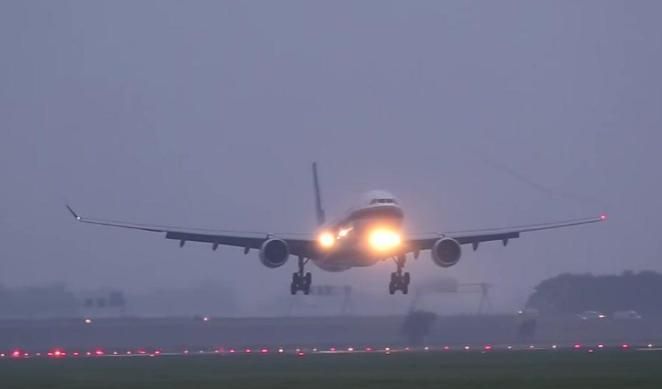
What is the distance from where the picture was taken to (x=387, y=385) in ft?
131

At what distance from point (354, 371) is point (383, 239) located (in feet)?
52.5

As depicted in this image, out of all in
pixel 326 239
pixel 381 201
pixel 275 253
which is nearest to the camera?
pixel 381 201

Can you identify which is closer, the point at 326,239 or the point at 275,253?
the point at 326,239

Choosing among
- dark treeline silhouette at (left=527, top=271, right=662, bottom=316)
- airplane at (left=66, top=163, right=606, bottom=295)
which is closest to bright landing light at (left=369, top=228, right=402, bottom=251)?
airplane at (left=66, top=163, right=606, bottom=295)

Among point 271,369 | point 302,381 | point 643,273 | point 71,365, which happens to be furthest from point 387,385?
point 643,273

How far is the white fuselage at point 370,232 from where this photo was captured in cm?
6303

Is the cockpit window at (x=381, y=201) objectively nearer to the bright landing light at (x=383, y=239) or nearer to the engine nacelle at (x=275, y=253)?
the bright landing light at (x=383, y=239)

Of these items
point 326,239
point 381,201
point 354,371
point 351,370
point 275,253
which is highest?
point 275,253

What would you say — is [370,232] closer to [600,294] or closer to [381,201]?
[381,201]

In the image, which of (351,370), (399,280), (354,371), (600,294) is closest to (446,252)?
(399,280)

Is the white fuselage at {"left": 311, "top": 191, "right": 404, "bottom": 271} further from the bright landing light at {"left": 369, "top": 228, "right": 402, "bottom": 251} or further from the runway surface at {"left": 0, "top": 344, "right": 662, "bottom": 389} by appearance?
the runway surface at {"left": 0, "top": 344, "right": 662, "bottom": 389}

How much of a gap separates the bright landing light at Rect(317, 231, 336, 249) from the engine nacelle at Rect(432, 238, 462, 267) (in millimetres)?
5298

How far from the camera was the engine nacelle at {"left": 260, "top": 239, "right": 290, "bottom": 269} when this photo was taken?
69.0 m

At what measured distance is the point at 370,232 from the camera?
63.2 metres
